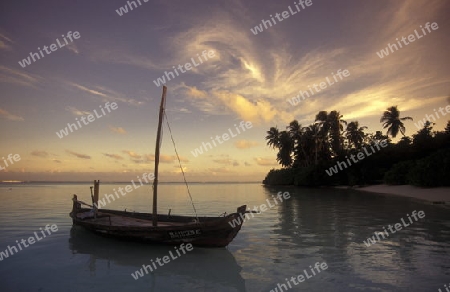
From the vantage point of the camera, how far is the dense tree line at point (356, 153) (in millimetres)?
38438

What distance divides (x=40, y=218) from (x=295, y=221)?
19822 millimetres

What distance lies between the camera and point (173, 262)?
10.9 meters

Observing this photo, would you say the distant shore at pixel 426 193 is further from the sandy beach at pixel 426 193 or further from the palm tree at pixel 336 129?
the palm tree at pixel 336 129

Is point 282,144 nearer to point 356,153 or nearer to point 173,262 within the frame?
point 356,153

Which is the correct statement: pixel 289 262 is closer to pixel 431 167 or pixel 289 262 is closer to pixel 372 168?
pixel 431 167

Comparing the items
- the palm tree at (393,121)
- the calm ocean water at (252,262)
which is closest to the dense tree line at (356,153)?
the palm tree at (393,121)

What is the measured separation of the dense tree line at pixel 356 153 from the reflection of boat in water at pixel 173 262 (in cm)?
3508

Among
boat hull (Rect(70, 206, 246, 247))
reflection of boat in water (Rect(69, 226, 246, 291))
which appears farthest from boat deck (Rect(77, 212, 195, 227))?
boat hull (Rect(70, 206, 246, 247))

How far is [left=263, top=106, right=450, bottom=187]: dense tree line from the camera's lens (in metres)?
38.4

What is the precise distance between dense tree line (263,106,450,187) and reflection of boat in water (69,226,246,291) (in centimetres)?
3508

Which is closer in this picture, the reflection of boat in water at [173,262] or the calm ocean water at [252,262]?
the calm ocean water at [252,262]

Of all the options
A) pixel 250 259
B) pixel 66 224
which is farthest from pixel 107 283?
pixel 66 224

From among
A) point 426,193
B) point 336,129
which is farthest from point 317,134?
point 426,193

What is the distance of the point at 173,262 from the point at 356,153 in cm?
5729
